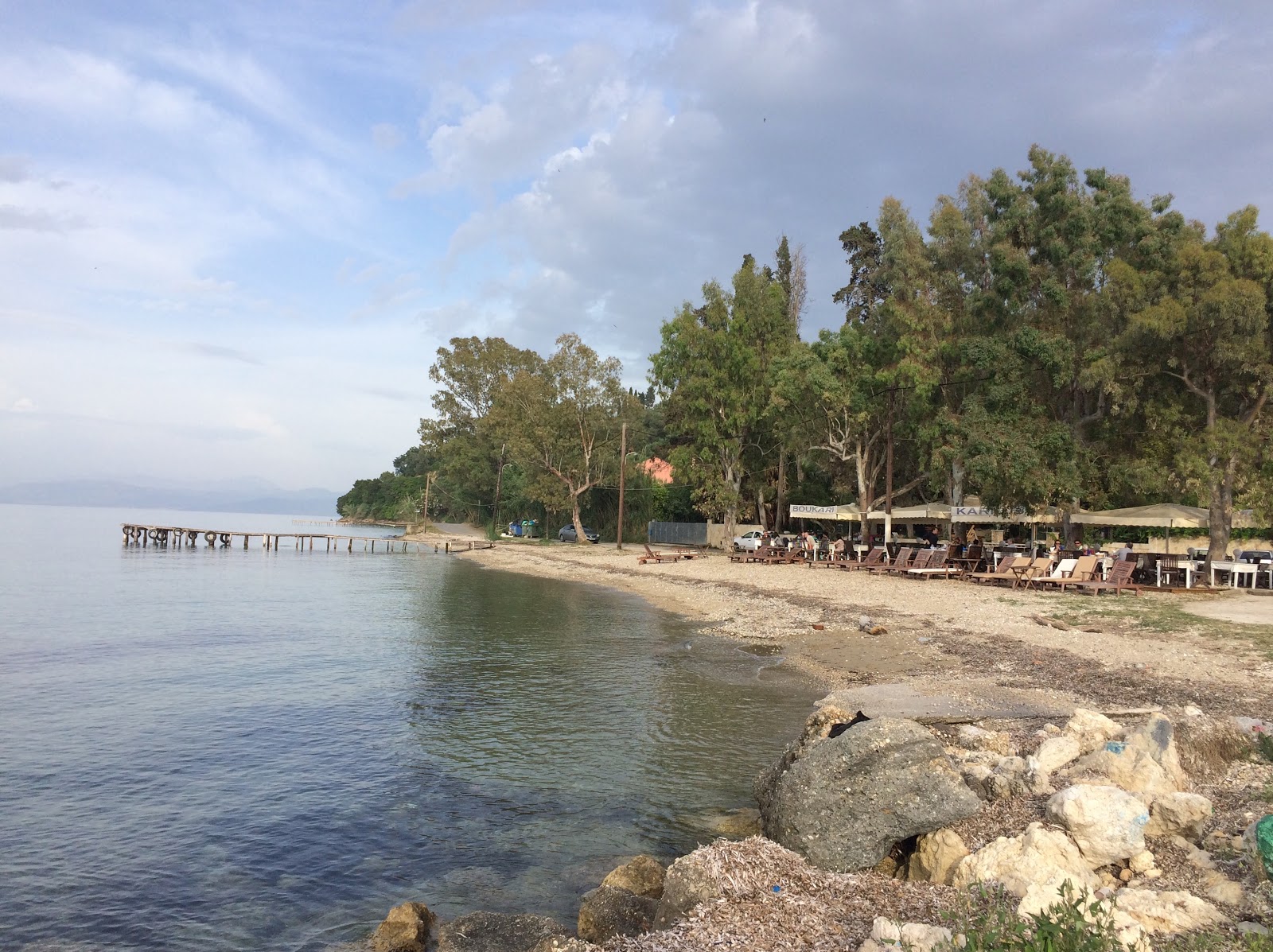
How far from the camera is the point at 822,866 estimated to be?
240 inches

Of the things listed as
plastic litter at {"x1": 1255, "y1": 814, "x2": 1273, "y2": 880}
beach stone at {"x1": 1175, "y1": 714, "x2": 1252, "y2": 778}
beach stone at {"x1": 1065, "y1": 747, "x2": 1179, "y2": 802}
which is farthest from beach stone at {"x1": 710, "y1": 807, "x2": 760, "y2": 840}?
plastic litter at {"x1": 1255, "y1": 814, "x2": 1273, "y2": 880}

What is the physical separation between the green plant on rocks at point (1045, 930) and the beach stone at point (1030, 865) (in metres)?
0.37

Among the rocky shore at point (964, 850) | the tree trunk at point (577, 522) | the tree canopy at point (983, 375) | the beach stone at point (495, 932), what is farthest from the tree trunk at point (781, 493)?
the beach stone at point (495, 932)

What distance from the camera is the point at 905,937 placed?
4.34 metres

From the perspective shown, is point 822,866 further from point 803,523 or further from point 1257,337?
point 803,523

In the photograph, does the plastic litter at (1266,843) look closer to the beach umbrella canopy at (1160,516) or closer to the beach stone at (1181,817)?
the beach stone at (1181,817)

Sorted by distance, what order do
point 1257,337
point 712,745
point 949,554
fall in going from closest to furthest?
point 712,745 < point 1257,337 < point 949,554

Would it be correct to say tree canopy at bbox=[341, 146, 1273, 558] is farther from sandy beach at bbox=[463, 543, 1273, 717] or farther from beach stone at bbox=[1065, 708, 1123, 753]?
beach stone at bbox=[1065, 708, 1123, 753]

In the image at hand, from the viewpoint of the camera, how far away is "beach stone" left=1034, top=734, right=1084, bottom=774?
701 centimetres

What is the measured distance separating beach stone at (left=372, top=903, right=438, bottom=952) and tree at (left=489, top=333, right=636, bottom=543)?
158 feet

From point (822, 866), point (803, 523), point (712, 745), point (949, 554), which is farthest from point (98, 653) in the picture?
point (803, 523)

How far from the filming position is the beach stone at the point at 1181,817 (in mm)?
5516

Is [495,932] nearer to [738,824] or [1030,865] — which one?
[738,824]

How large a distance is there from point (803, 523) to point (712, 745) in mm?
38865
